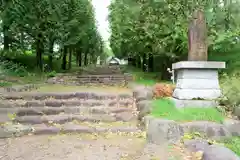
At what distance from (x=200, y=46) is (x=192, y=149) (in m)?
3.87

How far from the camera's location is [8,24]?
20062mm

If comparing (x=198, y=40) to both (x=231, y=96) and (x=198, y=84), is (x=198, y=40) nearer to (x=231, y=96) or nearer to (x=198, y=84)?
(x=198, y=84)

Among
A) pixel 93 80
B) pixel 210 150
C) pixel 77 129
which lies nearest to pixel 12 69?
pixel 93 80

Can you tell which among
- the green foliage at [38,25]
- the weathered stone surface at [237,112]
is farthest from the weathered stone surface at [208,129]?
the green foliage at [38,25]

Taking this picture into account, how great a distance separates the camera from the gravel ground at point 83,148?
18.6ft

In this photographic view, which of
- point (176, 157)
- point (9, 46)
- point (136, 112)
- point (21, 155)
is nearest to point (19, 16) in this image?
point (9, 46)

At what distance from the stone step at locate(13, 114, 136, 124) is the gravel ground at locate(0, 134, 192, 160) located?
1.11 m

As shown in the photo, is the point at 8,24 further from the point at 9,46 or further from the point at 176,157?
the point at 176,157

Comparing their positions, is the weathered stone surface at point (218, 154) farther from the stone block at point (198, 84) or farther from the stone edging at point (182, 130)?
the stone block at point (198, 84)

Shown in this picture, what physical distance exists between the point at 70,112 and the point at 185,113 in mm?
3244

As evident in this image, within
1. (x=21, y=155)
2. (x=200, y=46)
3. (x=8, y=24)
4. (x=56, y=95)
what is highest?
(x=8, y=24)

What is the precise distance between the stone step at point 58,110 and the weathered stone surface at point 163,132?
94.6 inches

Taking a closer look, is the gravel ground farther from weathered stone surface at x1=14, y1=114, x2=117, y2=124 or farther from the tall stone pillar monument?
the tall stone pillar monument

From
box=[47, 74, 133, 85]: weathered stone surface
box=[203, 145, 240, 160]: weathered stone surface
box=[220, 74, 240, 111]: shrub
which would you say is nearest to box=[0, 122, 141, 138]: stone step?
box=[220, 74, 240, 111]: shrub
